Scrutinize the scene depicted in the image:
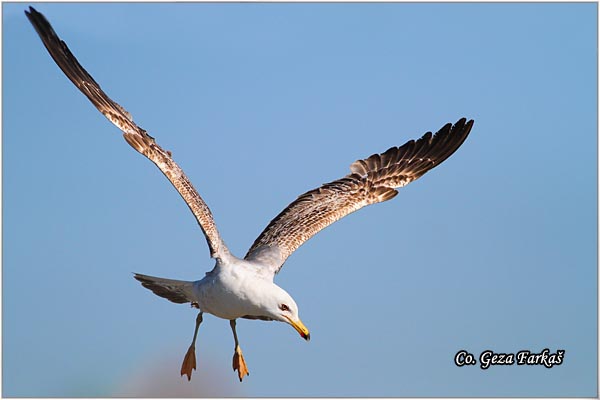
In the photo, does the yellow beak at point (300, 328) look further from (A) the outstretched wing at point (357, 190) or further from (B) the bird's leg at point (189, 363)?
(B) the bird's leg at point (189, 363)

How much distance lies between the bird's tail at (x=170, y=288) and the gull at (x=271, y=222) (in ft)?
0.06

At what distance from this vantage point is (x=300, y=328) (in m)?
14.6

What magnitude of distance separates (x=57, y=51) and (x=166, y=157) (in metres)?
2.78

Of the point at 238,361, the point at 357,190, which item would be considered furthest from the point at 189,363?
the point at 357,190

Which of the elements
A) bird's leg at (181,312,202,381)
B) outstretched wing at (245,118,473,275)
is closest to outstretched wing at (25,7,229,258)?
outstretched wing at (245,118,473,275)

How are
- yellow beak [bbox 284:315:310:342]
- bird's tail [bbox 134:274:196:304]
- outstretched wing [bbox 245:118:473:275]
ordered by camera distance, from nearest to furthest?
yellow beak [bbox 284:315:310:342] → bird's tail [bbox 134:274:196:304] → outstretched wing [bbox 245:118:473:275]

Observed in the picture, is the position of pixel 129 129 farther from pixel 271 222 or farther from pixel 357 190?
pixel 357 190

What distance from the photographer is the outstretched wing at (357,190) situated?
1753 cm

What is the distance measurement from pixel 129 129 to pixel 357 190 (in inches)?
199

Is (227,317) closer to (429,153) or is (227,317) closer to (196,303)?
(196,303)

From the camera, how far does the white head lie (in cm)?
1459

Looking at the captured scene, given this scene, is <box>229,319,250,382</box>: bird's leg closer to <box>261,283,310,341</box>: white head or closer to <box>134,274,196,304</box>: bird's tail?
<box>134,274,196,304</box>: bird's tail

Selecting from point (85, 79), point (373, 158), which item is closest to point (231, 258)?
point (85, 79)

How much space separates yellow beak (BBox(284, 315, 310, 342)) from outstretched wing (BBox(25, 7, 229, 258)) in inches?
63.1
